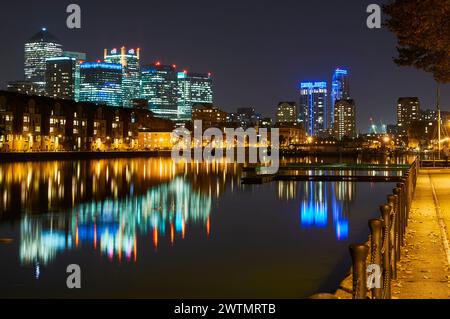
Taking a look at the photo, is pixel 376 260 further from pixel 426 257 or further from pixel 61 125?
pixel 61 125

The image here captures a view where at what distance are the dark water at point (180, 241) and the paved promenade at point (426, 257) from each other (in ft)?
8.82

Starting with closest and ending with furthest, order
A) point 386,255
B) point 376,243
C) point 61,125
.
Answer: point 376,243 → point 386,255 → point 61,125

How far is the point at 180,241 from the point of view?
892 inches

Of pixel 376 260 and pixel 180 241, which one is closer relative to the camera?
pixel 376 260

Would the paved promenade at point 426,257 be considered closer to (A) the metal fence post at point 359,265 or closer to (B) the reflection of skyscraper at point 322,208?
(A) the metal fence post at point 359,265

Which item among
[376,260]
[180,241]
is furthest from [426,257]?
[180,241]

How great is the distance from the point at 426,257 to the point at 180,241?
1191 cm

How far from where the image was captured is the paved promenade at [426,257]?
10.1m

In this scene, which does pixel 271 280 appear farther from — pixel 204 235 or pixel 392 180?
pixel 392 180

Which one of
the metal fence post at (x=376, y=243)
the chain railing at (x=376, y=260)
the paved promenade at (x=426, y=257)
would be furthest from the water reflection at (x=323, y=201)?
the metal fence post at (x=376, y=243)

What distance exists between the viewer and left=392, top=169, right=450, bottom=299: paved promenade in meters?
10.1

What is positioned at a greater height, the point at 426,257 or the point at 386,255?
→ the point at 386,255
